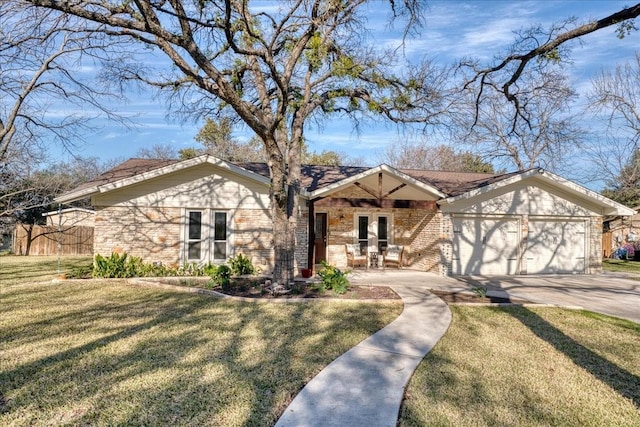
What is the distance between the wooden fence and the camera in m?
20.6

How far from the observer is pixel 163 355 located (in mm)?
4824

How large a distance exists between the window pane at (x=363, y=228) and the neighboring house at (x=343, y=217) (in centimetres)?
26

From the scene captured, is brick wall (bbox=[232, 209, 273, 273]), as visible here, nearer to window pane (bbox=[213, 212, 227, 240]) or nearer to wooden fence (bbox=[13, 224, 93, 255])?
window pane (bbox=[213, 212, 227, 240])

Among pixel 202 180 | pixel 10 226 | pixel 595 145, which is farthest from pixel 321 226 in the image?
pixel 595 145

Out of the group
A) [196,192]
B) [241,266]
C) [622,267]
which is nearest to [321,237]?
[241,266]

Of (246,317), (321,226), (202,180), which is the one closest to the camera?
(246,317)

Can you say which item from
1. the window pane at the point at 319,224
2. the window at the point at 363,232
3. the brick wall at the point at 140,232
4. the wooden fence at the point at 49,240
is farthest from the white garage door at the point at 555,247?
the wooden fence at the point at 49,240

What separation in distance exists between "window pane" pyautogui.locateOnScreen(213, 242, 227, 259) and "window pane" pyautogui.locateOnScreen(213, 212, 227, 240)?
0.19m

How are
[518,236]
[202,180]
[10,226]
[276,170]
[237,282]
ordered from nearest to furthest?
[276,170] < [237,282] < [202,180] < [518,236] < [10,226]

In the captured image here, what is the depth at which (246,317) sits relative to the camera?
6781 millimetres

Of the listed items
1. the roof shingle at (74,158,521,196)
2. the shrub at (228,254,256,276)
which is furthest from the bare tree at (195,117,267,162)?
the shrub at (228,254,256,276)

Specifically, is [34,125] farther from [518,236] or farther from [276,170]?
[518,236]

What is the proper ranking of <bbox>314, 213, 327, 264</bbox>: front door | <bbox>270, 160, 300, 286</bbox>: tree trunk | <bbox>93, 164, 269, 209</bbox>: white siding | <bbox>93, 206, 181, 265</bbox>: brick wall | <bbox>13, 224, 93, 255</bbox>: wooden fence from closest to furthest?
1. <bbox>270, 160, 300, 286</bbox>: tree trunk
2. <bbox>93, 206, 181, 265</bbox>: brick wall
3. <bbox>93, 164, 269, 209</bbox>: white siding
4. <bbox>314, 213, 327, 264</bbox>: front door
5. <bbox>13, 224, 93, 255</bbox>: wooden fence

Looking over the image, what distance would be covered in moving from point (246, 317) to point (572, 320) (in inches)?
230
